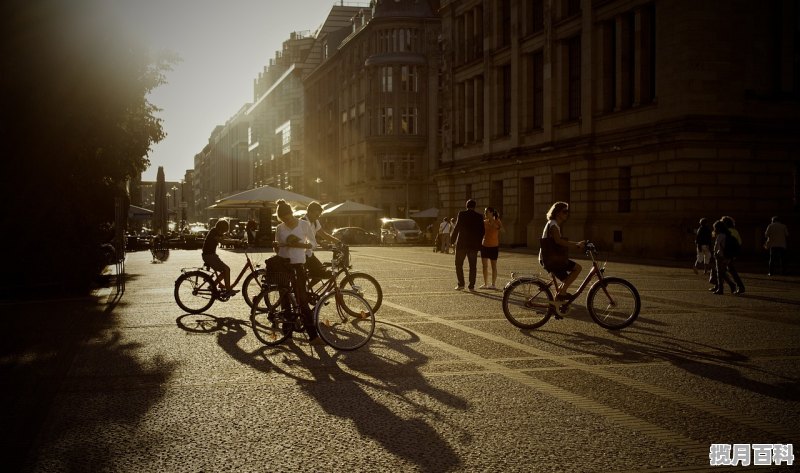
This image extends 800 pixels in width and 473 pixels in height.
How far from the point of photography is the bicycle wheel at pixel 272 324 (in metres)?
10.6

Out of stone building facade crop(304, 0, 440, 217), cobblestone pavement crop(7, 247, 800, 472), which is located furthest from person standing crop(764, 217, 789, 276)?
stone building facade crop(304, 0, 440, 217)

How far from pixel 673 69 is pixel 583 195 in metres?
7.90

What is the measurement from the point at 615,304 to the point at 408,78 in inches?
2588

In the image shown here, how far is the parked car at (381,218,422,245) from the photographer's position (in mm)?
54000

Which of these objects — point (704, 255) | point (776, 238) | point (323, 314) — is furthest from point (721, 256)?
A: point (323, 314)

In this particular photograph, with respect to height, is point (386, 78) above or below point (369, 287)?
above

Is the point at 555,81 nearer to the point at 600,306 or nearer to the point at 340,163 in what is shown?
the point at 600,306

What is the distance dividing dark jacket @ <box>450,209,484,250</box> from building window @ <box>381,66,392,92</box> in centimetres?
5846

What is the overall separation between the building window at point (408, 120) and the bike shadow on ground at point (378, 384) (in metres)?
64.4

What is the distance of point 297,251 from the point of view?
1061 cm

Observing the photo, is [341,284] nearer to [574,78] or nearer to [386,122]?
[574,78]

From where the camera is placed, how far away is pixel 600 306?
466 inches

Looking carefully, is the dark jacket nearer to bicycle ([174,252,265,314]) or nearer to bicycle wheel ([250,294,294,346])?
bicycle ([174,252,265,314])

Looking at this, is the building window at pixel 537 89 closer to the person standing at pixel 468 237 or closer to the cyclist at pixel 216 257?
the person standing at pixel 468 237
